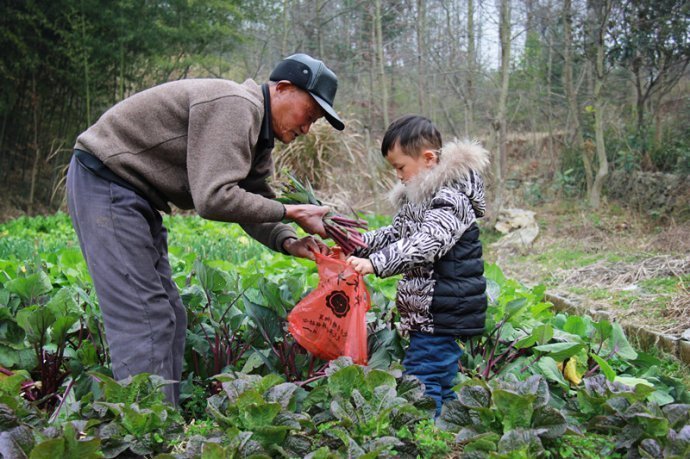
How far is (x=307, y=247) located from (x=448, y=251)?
570 millimetres

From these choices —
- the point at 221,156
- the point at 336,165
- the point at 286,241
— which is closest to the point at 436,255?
the point at 286,241

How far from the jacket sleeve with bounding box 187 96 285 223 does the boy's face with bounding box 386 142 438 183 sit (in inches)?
25.2

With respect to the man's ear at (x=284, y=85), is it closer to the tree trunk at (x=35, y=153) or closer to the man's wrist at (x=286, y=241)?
the man's wrist at (x=286, y=241)

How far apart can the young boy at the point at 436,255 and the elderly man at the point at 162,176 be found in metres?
0.33

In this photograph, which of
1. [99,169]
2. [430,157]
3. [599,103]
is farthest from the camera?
[599,103]

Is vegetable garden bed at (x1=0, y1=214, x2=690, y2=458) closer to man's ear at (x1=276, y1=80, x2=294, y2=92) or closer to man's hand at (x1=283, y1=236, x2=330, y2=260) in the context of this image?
man's hand at (x1=283, y1=236, x2=330, y2=260)

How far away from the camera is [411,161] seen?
2.50m

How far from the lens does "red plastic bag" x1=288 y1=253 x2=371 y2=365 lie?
2.37m

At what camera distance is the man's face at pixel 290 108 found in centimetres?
228

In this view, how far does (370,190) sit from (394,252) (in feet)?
26.1

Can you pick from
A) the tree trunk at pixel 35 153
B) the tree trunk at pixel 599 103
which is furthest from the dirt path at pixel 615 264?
the tree trunk at pixel 35 153

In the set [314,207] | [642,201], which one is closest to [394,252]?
[314,207]

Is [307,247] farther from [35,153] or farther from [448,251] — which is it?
[35,153]

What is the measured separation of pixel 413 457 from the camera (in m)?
1.59
